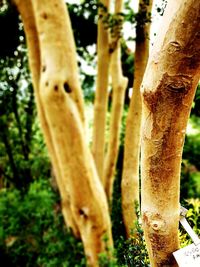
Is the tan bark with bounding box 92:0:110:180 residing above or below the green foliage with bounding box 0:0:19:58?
below

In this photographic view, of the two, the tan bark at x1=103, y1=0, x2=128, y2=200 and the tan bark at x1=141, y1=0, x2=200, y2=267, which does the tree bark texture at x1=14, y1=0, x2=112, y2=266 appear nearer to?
the tan bark at x1=103, y1=0, x2=128, y2=200

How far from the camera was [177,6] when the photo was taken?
846mm

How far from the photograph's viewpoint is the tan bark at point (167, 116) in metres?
0.85

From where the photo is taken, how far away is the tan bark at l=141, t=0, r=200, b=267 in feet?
2.77

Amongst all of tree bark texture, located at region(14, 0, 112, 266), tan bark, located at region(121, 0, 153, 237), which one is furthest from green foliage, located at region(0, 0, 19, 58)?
tan bark, located at region(121, 0, 153, 237)

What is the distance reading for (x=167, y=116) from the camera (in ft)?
3.03

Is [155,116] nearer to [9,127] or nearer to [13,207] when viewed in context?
[13,207]

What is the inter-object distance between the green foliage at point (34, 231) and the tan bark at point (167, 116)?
14.8 feet

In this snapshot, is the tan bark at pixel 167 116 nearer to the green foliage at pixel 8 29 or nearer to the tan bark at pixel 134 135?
the tan bark at pixel 134 135

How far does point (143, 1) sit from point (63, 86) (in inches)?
46.8

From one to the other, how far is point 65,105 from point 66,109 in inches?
1.6

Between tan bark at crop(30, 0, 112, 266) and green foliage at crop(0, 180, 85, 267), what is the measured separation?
4.34 ft

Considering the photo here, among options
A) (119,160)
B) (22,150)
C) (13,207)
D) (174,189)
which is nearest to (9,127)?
(22,150)

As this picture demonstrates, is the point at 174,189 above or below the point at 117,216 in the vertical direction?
below
